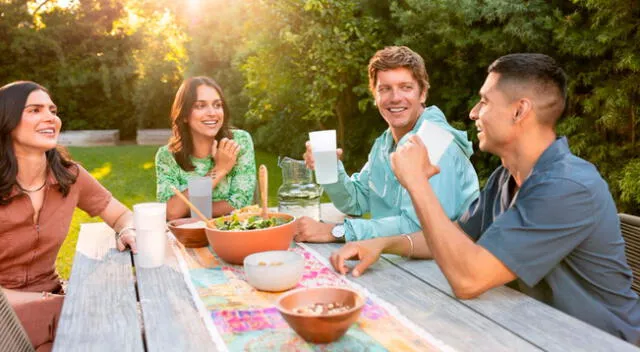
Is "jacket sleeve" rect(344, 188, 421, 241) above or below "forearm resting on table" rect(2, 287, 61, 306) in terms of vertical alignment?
above

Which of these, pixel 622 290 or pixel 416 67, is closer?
pixel 622 290

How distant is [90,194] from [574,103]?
4.00 meters

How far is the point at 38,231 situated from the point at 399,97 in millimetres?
1687

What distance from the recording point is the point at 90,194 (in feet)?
8.87

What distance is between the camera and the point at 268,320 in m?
1.54

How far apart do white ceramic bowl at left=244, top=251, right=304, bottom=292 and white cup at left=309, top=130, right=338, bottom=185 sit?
2.10 feet

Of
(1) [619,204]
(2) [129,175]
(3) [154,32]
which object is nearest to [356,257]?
(1) [619,204]

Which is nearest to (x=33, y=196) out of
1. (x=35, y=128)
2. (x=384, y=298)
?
(x=35, y=128)

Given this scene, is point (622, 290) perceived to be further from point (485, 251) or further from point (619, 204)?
point (619, 204)

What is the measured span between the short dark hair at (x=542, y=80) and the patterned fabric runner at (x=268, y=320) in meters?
0.78

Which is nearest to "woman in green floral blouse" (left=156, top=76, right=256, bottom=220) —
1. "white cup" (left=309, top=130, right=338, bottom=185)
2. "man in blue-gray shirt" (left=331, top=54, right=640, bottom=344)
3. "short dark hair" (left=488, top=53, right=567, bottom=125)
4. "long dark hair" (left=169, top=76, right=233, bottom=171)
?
"long dark hair" (left=169, top=76, right=233, bottom=171)

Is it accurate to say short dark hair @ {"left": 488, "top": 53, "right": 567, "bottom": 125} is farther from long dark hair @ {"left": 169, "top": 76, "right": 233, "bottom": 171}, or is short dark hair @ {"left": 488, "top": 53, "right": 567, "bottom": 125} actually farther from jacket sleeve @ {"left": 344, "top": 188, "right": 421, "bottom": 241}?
long dark hair @ {"left": 169, "top": 76, "right": 233, "bottom": 171}

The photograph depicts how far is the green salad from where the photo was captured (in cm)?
204

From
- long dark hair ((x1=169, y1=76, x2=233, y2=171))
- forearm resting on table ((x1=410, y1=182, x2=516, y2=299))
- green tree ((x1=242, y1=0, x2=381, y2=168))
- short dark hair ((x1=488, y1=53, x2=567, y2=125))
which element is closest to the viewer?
forearm resting on table ((x1=410, y1=182, x2=516, y2=299))
